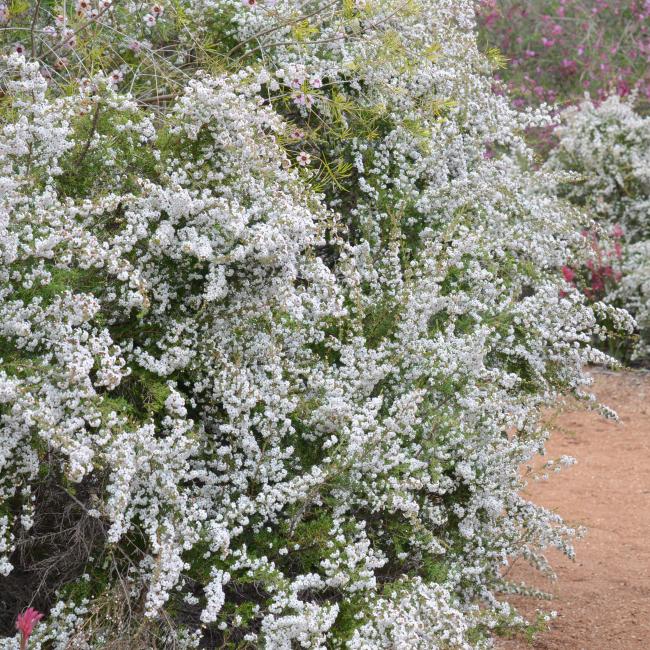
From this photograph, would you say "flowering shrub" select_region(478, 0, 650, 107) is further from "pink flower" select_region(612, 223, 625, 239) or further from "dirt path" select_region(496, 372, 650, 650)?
"dirt path" select_region(496, 372, 650, 650)

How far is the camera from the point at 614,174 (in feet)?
30.5

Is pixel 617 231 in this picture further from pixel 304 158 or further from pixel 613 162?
pixel 304 158

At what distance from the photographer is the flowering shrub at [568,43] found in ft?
41.1

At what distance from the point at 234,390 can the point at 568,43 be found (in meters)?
11.2

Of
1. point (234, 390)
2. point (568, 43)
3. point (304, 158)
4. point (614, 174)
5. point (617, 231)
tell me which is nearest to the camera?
point (234, 390)

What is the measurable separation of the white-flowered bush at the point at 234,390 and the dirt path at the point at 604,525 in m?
0.37

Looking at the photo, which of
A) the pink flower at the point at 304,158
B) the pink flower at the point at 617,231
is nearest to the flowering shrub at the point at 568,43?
the pink flower at the point at 617,231

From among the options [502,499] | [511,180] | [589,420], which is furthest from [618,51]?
[502,499]

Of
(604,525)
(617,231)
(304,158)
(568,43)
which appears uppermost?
(304,158)

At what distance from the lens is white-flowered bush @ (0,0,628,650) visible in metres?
3.06

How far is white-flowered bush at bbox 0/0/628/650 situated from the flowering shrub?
8599mm

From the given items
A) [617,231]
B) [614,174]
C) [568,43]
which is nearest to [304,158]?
[617,231]

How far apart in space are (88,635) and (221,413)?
0.89 metres

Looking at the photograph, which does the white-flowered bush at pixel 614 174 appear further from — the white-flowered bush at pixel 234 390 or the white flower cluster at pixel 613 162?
the white-flowered bush at pixel 234 390
